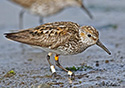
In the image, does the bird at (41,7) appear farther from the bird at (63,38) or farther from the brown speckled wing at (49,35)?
the bird at (63,38)

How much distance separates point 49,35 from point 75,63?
1521 millimetres

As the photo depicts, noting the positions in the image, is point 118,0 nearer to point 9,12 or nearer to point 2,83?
point 9,12

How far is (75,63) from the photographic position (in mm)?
8570

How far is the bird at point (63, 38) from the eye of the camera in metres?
7.25

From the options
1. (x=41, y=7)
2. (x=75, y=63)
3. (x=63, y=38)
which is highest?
(x=41, y=7)

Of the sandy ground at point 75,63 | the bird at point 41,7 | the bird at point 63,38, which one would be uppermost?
the bird at point 41,7

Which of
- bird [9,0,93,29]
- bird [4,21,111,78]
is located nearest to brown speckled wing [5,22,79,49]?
bird [4,21,111,78]

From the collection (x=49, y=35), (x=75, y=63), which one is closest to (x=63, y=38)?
(x=49, y=35)

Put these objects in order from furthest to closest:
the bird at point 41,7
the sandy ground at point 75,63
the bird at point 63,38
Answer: the bird at point 41,7 < the bird at point 63,38 < the sandy ground at point 75,63

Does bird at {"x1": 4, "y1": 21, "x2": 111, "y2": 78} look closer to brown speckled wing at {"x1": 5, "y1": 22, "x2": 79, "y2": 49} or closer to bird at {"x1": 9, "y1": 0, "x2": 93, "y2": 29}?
brown speckled wing at {"x1": 5, "y1": 22, "x2": 79, "y2": 49}

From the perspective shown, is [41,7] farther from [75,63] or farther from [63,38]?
[63,38]

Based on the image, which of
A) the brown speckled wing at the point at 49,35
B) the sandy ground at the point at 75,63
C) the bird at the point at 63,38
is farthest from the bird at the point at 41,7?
the bird at the point at 63,38

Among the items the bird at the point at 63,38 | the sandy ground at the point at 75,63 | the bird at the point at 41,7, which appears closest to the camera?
the sandy ground at the point at 75,63

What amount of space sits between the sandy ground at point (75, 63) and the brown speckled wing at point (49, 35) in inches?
32.1
